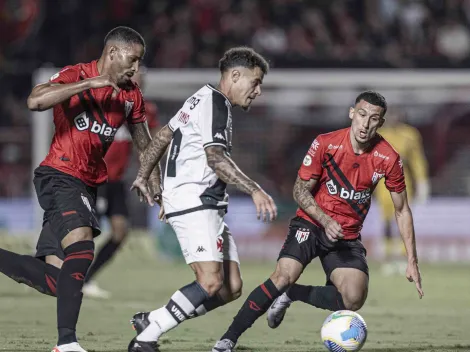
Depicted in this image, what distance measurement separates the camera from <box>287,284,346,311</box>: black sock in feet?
25.0

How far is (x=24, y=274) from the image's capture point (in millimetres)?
6984

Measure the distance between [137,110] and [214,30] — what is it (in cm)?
1334

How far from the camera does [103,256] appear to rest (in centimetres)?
1075

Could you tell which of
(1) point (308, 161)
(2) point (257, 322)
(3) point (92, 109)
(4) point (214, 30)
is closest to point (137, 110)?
(3) point (92, 109)

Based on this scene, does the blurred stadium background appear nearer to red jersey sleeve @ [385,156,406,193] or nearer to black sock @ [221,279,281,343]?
red jersey sleeve @ [385,156,406,193]

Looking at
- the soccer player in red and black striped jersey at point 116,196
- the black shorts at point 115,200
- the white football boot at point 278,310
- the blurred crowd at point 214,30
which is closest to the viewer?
the white football boot at point 278,310

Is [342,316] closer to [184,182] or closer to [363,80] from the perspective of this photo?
[184,182]

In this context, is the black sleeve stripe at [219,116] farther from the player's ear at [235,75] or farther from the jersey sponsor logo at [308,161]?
the jersey sponsor logo at [308,161]

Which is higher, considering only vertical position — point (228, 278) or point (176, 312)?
point (228, 278)

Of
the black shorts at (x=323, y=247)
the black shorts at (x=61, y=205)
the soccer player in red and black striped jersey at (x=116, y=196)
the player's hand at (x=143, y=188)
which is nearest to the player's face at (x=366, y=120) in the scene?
the black shorts at (x=323, y=247)

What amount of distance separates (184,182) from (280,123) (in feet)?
35.7

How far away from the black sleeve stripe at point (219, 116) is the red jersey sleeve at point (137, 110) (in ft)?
2.93

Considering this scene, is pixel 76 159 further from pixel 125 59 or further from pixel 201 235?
pixel 201 235

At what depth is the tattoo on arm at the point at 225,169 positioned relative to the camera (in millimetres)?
6188
